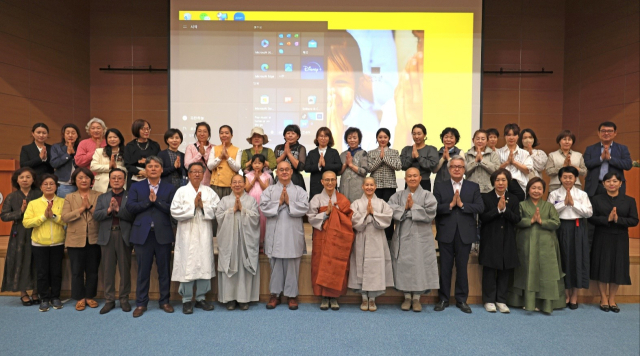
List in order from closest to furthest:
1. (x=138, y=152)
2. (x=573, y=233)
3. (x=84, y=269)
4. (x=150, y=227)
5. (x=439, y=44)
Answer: (x=150, y=227) → (x=84, y=269) → (x=573, y=233) → (x=138, y=152) → (x=439, y=44)

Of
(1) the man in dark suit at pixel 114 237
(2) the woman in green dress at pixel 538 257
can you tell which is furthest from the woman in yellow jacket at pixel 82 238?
(2) the woman in green dress at pixel 538 257

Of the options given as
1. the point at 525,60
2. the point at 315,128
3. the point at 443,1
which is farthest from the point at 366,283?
the point at 525,60

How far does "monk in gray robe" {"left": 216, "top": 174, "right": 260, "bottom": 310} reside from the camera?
394cm

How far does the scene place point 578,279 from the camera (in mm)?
4082

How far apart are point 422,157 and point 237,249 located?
2.28 meters

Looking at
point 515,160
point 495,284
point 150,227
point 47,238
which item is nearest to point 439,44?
point 515,160

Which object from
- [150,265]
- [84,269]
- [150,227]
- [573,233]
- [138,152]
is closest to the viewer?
Answer: [150,227]

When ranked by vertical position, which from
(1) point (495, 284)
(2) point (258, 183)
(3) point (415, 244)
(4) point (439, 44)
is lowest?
(1) point (495, 284)

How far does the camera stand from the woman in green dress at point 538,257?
3945mm

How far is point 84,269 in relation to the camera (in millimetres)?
4027

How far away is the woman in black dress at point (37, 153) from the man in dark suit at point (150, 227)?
155 centimetres

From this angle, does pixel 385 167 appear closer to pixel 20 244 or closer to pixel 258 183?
pixel 258 183

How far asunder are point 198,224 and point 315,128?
A: 2.87 meters

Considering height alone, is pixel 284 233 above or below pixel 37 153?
below
